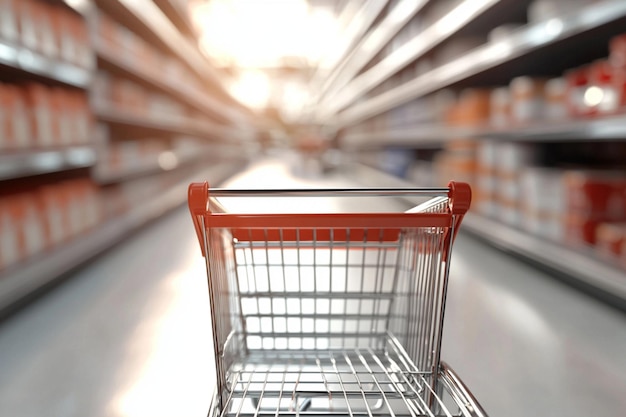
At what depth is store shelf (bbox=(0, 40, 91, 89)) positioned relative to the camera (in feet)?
7.05

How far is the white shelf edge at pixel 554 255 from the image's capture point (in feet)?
6.49

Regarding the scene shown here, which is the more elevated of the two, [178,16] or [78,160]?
[178,16]

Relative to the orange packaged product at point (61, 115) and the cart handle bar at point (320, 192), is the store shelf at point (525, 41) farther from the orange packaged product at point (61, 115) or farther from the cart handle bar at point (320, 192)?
the orange packaged product at point (61, 115)

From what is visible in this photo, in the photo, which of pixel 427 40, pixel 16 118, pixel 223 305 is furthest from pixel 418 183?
pixel 223 305

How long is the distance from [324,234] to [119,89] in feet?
11.7

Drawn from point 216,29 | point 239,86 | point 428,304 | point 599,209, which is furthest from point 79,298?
point 239,86

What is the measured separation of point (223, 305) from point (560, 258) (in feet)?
5.99

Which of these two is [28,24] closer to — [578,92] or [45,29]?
[45,29]

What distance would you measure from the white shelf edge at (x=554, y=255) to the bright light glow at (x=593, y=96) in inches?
25.6

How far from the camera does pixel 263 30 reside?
15789 mm

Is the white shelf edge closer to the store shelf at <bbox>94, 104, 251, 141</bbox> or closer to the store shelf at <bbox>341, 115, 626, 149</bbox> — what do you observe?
the store shelf at <bbox>341, 115, 626, 149</bbox>

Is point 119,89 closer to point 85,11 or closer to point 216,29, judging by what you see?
point 85,11

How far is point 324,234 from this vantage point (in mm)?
1079

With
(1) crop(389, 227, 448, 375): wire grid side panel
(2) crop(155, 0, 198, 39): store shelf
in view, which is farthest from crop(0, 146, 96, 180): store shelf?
(2) crop(155, 0, 198, 39): store shelf
